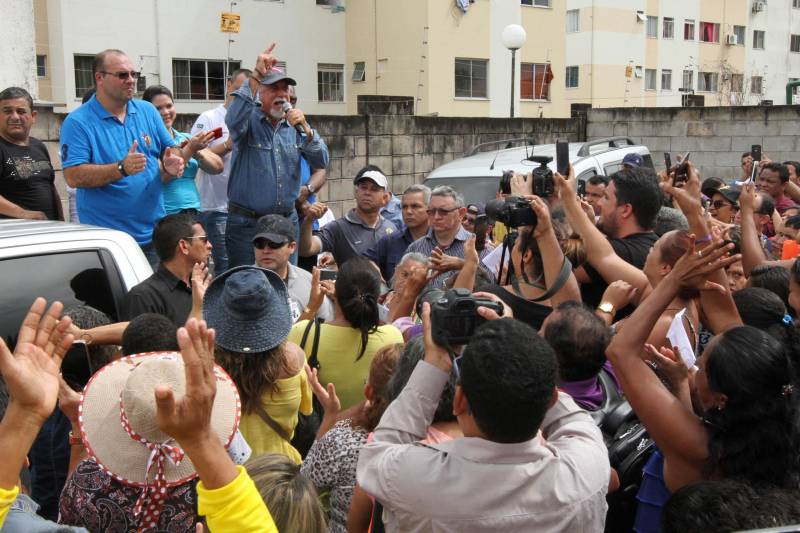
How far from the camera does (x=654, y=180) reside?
4707 mm

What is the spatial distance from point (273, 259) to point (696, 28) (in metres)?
38.0

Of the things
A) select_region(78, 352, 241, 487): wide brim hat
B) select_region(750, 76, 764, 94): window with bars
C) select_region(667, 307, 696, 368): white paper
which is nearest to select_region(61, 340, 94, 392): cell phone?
select_region(78, 352, 241, 487): wide brim hat

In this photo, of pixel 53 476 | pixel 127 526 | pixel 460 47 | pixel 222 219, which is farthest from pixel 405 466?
pixel 460 47

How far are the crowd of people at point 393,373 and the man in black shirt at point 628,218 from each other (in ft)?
0.04

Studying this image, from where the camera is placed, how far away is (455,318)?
2375 millimetres

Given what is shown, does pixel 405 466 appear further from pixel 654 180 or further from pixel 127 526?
pixel 654 180

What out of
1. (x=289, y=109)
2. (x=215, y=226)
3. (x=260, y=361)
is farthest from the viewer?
(x=215, y=226)

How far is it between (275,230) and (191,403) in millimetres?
3238

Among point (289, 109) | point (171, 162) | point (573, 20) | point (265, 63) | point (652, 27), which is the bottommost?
point (171, 162)

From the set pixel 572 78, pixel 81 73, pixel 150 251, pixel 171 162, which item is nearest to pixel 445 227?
pixel 171 162

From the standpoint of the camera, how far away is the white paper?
3.35 m

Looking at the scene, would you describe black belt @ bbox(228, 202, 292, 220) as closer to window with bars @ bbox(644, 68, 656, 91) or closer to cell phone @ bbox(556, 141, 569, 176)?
cell phone @ bbox(556, 141, 569, 176)

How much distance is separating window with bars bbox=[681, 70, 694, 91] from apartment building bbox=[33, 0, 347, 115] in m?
18.2

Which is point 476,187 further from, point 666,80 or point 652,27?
point 666,80
